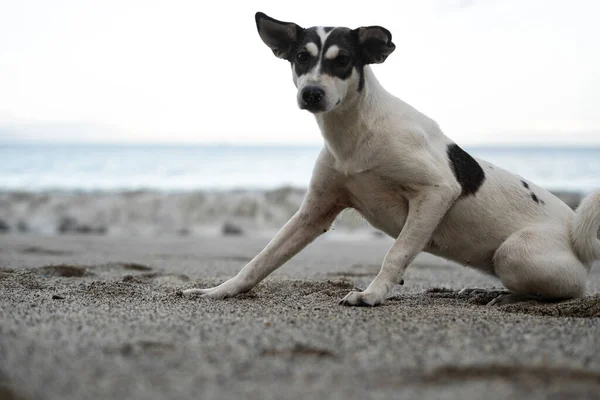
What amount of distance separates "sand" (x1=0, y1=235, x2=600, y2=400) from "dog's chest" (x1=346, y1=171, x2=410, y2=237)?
53 cm

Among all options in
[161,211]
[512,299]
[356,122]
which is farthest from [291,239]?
[161,211]

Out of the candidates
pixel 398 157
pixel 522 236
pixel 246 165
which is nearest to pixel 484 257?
pixel 522 236

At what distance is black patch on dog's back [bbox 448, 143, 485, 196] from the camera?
386 centimetres

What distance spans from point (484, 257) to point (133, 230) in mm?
10808

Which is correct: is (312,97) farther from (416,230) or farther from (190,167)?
(190,167)

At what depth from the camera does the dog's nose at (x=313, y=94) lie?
135 inches

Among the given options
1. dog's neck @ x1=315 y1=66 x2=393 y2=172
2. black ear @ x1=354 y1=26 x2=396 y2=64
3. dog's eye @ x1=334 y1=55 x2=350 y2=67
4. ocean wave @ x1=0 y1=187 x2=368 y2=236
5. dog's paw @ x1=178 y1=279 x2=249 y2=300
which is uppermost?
black ear @ x1=354 y1=26 x2=396 y2=64

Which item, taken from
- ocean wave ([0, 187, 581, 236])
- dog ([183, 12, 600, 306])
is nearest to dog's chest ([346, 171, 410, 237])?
dog ([183, 12, 600, 306])

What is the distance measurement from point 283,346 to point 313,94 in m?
1.65

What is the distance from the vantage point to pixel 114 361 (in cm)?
196

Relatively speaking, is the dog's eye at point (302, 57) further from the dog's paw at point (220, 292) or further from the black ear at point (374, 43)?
the dog's paw at point (220, 292)

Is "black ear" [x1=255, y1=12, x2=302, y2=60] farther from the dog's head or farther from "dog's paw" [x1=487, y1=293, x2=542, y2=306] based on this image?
"dog's paw" [x1=487, y1=293, x2=542, y2=306]

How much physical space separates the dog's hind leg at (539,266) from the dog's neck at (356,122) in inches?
44.0

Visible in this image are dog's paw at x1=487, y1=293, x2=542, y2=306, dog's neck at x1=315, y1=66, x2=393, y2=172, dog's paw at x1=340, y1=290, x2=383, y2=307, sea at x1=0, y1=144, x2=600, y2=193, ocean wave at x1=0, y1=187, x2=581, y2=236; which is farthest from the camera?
sea at x1=0, y1=144, x2=600, y2=193
